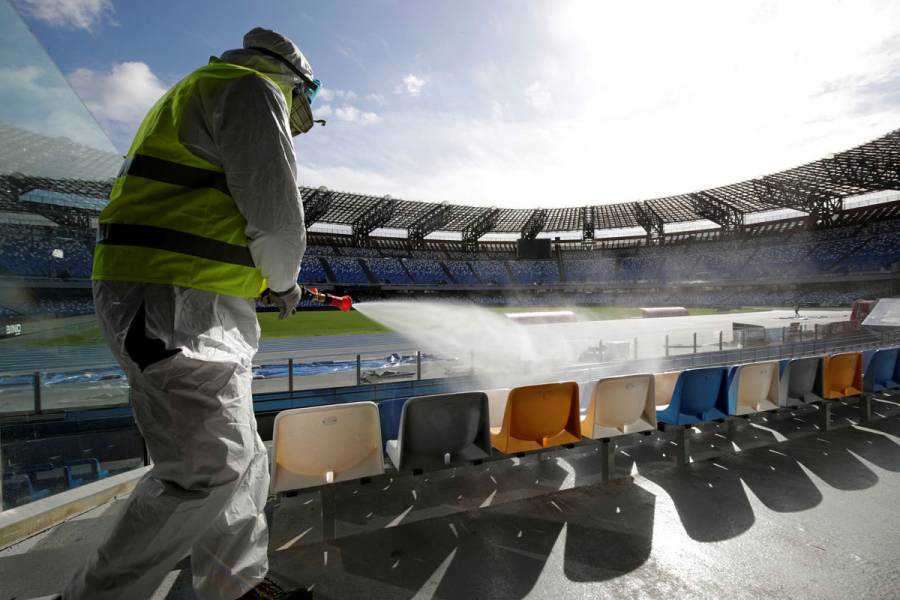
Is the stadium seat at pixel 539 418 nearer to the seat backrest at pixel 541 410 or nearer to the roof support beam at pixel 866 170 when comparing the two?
the seat backrest at pixel 541 410

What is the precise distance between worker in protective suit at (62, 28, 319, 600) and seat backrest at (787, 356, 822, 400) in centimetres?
466

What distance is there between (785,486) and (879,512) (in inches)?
18.1

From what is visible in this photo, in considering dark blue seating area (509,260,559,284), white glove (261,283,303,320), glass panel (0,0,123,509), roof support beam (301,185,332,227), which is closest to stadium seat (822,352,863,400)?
white glove (261,283,303,320)

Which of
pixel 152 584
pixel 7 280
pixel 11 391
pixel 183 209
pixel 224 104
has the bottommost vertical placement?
pixel 152 584

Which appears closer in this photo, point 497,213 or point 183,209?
point 183,209

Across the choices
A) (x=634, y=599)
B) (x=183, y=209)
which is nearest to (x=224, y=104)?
(x=183, y=209)

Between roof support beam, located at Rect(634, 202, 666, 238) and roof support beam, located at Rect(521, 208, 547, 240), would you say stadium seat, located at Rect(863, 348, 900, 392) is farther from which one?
roof support beam, located at Rect(634, 202, 666, 238)

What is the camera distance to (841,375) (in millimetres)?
4301

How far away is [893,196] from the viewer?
1388 inches

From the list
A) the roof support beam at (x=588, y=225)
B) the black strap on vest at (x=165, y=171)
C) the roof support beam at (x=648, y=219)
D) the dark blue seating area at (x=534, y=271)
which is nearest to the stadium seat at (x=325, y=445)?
the black strap on vest at (x=165, y=171)

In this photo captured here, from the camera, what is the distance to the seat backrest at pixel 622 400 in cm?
311

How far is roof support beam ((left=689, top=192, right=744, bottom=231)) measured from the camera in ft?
130

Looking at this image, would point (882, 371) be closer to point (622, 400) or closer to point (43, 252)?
point (622, 400)

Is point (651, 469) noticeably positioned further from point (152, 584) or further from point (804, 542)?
point (152, 584)
